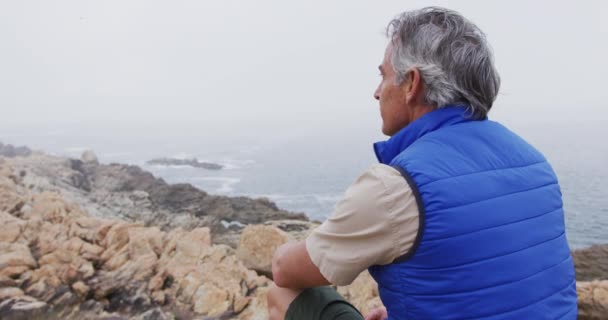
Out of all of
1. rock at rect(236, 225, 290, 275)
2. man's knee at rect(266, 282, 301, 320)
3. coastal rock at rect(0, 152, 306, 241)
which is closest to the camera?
man's knee at rect(266, 282, 301, 320)

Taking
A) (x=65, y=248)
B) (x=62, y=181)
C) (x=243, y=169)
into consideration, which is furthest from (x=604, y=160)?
(x=65, y=248)

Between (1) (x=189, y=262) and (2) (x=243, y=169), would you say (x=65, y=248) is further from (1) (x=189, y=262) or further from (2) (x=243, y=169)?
(2) (x=243, y=169)

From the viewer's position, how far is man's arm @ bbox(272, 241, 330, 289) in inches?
70.5

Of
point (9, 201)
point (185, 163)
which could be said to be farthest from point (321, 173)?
point (9, 201)

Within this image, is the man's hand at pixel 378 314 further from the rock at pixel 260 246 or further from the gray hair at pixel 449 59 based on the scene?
the rock at pixel 260 246

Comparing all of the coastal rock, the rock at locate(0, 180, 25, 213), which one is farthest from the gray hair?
the coastal rock

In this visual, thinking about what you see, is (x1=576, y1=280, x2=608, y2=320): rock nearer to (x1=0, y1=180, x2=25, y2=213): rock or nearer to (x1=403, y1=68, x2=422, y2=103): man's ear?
(x1=403, y1=68, x2=422, y2=103): man's ear

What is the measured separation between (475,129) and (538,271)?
509 mm

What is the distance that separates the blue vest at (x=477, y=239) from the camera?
1369mm

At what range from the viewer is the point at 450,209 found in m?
1.35

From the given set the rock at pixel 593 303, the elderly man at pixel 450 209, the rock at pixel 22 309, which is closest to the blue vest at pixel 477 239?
the elderly man at pixel 450 209

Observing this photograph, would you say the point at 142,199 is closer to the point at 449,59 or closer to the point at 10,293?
the point at 10,293

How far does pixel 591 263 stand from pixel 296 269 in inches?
320

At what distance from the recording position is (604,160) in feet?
155
